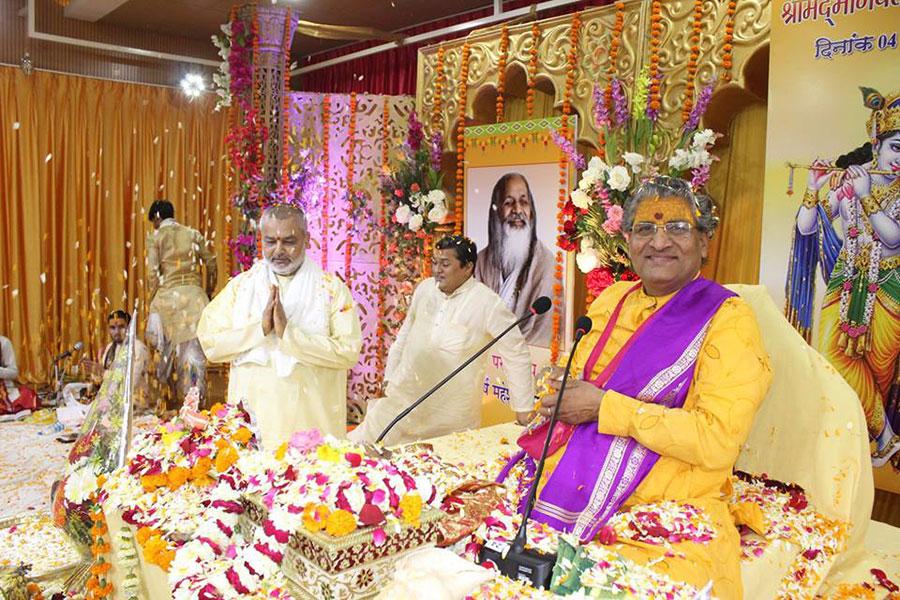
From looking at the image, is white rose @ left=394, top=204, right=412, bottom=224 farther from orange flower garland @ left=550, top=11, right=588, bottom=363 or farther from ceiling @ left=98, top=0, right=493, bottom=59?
ceiling @ left=98, top=0, right=493, bottom=59

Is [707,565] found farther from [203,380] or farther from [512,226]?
[203,380]

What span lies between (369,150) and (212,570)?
558 cm

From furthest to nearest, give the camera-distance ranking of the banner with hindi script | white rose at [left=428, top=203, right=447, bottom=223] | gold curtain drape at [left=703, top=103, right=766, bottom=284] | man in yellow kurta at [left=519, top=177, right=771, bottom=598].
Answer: white rose at [left=428, top=203, right=447, bottom=223]
gold curtain drape at [left=703, top=103, right=766, bottom=284]
the banner with hindi script
man in yellow kurta at [left=519, top=177, right=771, bottom=598]

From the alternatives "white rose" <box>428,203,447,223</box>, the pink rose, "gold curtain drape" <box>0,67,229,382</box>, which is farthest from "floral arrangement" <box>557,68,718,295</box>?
"gold curtain drape" <box>0,67,229,382</box>

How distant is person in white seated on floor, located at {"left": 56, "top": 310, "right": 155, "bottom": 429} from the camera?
672cm

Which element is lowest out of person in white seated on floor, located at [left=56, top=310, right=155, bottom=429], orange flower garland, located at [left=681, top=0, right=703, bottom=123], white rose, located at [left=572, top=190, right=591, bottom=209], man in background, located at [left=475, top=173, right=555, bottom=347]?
person in white seated on floor, located at [left=56, top=310, right=155, bottom=429]

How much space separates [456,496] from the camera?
1.96 meters

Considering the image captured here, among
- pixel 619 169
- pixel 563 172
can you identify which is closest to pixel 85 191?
pixel 563 172

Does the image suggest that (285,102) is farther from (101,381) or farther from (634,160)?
(634,160)

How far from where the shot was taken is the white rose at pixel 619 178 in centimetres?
411

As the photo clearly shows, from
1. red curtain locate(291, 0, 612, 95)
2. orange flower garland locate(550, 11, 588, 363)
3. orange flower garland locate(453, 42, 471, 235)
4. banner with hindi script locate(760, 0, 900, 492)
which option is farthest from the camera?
red curtain locate(291, 0, 612, 95)

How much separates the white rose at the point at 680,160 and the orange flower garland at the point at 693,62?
397 millimetres

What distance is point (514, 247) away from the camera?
5.85m

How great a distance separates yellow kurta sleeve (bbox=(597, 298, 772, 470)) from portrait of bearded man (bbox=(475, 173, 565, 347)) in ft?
10.9
